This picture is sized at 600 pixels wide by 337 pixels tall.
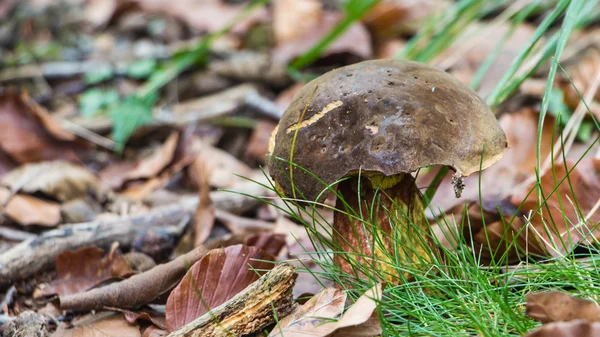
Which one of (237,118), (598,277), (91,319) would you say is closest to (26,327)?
(91,319)

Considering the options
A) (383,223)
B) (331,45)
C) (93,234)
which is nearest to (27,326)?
(93,234)

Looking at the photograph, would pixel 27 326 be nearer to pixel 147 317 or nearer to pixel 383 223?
pixel 147 317

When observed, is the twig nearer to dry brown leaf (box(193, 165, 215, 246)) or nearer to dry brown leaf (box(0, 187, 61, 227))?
dry brown leaf (box(0, 187, 61, 227))

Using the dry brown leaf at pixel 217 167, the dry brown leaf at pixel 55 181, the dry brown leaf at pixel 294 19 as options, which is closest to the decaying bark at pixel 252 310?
the dry brown leaf at pixel 217 167

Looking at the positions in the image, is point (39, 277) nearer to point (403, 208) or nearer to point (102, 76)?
point (403, 208)

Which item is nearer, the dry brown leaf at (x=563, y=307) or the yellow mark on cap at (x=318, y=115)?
the dry brown leaf at (x=563, y=307)

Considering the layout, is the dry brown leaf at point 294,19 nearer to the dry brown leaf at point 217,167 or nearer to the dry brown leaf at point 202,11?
the dry brown leaf at point 202,11
